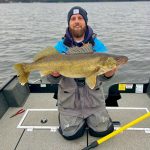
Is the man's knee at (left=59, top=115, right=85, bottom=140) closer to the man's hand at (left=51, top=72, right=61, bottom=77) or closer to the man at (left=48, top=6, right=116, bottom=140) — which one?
the man at (left=48, top=6, right=116, bottom=140)

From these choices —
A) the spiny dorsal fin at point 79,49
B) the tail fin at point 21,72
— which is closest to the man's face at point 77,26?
the spiny dorsal fin at point 79,49

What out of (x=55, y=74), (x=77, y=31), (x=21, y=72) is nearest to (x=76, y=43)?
(x=77, y=31)

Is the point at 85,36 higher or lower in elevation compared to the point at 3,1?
higher

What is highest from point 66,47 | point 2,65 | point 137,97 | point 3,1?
point 66,47

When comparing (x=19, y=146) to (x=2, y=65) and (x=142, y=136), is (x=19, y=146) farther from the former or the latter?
(x=2, y=65)

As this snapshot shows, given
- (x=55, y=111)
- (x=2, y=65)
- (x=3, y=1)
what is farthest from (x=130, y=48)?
(x=3, y=1)

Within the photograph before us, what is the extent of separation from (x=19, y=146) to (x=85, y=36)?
206 cm

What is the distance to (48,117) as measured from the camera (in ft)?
17.9

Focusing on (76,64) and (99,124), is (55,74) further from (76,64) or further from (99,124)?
(99,124)

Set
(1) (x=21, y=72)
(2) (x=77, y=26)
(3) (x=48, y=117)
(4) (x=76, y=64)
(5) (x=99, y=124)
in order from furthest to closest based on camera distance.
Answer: (3) (x=48, y=117)
(5) (x=99, y=124)
(2) (x=77, y=26)
(1) (x=21, y=72)
(4) (x=76, y=64)

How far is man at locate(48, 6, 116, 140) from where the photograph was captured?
4707 millimetres

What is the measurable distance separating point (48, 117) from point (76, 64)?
5.53 feet

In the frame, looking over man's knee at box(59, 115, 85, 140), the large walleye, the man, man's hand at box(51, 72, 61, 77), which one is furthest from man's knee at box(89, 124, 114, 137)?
man's hand at box(51, 72, 61, 77)

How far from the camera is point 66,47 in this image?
474 cm
